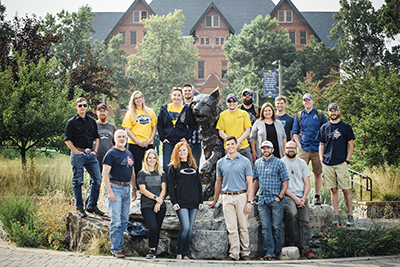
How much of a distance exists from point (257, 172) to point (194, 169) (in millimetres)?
1140

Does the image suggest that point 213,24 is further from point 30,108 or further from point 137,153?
point 137,153

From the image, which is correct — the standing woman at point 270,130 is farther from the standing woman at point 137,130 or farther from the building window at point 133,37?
the building window at point 133,37

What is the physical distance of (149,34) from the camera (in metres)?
42.9

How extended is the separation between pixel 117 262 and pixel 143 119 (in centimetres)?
261

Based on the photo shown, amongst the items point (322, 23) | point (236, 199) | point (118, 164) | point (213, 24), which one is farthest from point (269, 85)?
point (322, 23)

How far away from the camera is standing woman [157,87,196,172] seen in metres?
6.96

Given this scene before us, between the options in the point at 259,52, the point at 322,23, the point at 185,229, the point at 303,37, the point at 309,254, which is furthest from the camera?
the point at 322,23

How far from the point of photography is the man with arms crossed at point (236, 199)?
250 inches

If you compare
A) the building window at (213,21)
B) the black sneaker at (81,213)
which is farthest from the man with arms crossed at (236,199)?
the building window at (213,21)

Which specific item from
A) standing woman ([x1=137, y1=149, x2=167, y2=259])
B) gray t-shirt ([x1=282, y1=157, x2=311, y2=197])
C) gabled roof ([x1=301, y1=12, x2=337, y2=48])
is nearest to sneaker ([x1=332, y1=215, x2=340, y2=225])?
gray t-shirt ([x1=282, y1=157, x2=311, y2=197])

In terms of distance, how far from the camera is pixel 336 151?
727 cm

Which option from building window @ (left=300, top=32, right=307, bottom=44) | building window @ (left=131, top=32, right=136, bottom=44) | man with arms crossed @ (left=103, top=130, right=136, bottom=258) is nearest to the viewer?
man with arms crossed @ (left=103, top=130, right=136, bottom=258)

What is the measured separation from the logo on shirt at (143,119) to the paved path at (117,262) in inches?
96.3

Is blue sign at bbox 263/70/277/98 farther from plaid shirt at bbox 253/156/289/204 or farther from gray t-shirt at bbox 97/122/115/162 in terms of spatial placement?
plaid shirt at bbox 253/156/289/204
